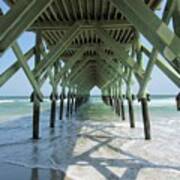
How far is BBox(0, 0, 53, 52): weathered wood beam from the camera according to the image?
3.44 meters

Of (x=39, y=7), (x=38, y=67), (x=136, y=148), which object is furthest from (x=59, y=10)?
(x=136, y=148)

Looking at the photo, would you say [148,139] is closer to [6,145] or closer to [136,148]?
[136,148]

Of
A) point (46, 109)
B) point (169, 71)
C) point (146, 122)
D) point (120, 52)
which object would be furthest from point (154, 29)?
point (46, 109)

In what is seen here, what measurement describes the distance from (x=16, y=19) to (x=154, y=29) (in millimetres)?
1540

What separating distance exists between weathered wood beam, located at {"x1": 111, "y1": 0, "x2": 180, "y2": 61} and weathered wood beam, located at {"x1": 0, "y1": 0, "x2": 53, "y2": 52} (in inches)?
45.1

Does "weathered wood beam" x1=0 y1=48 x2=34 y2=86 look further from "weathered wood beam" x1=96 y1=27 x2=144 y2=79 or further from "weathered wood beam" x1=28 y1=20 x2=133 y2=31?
"weathered wood beam" x1=96 y1=27 x2=144 y2=79

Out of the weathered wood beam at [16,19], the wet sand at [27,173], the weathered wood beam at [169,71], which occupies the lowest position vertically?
the wet sand at [27,173]

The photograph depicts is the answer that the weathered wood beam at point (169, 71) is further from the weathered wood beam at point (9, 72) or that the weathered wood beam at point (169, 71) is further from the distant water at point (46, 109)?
the distant water at point (46, 109)

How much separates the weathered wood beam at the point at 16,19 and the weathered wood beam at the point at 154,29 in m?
1.15

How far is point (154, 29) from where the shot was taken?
3.10 metres

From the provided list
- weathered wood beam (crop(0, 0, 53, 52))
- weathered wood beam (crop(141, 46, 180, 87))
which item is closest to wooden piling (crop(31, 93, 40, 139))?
weathered wood beam (crop(141, 46, 180, 87))

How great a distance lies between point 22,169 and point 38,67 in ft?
9.40

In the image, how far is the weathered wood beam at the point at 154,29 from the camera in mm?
3074

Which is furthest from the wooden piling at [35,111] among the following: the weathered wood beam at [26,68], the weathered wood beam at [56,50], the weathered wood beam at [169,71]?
the weathered wood beam at [169,71]
